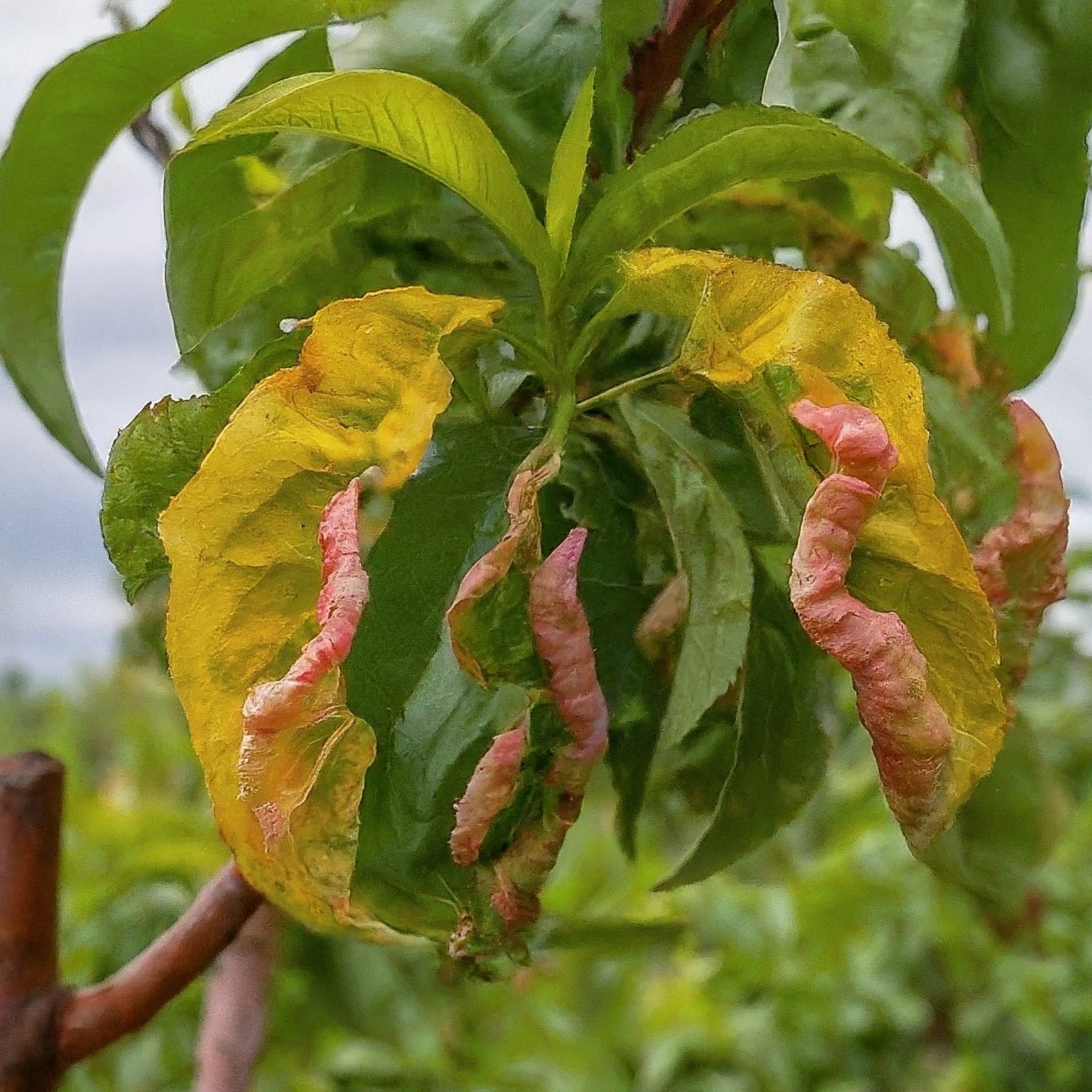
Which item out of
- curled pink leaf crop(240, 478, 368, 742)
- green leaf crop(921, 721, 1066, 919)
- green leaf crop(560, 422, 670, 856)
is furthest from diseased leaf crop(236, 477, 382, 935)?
green leaf crop(921, 721, 1066, 919)

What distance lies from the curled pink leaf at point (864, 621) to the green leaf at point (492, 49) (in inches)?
4.8

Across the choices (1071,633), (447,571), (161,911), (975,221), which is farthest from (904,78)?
(1071,633)

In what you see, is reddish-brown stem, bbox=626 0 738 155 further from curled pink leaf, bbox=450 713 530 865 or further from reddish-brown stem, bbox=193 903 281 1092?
reddish-brown stem, bbox=193 903 281 1092

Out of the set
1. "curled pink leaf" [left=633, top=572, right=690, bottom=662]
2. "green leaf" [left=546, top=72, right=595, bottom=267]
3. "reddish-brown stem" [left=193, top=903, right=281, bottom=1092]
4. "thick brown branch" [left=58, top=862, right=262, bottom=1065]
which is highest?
"green leaf" [left=546, top=72, right=595, bottom=267]

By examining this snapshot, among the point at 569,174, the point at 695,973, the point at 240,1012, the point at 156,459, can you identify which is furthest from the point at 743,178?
the point at 695,973

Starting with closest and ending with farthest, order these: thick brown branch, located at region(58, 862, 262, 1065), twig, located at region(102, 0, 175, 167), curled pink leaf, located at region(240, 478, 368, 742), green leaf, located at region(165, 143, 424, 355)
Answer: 1. curled pink leaf, located at region(240, 478, 368, 742)
2. green leaf, located at region(165, 143, 424, 355)
3. thick brown branch, located at region(58, 862, 262, 1065)
4. twig, located at region(102, 0, 175, 167)

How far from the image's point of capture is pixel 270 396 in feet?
0.88

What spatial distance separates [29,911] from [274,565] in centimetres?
26

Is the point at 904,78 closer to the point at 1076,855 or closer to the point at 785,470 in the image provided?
the point at 785,470

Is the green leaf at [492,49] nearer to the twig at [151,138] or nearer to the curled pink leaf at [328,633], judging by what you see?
the curled pink leaf at [328,633]

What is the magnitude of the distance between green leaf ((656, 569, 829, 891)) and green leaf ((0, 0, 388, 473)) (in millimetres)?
187

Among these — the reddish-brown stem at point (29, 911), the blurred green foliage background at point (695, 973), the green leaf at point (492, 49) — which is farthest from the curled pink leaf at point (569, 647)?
the blurred green foliage background at point (695, 973)

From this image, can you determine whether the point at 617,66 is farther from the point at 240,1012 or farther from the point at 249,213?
the point at 240,1012

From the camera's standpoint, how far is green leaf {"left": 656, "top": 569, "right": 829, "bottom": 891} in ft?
1.18
